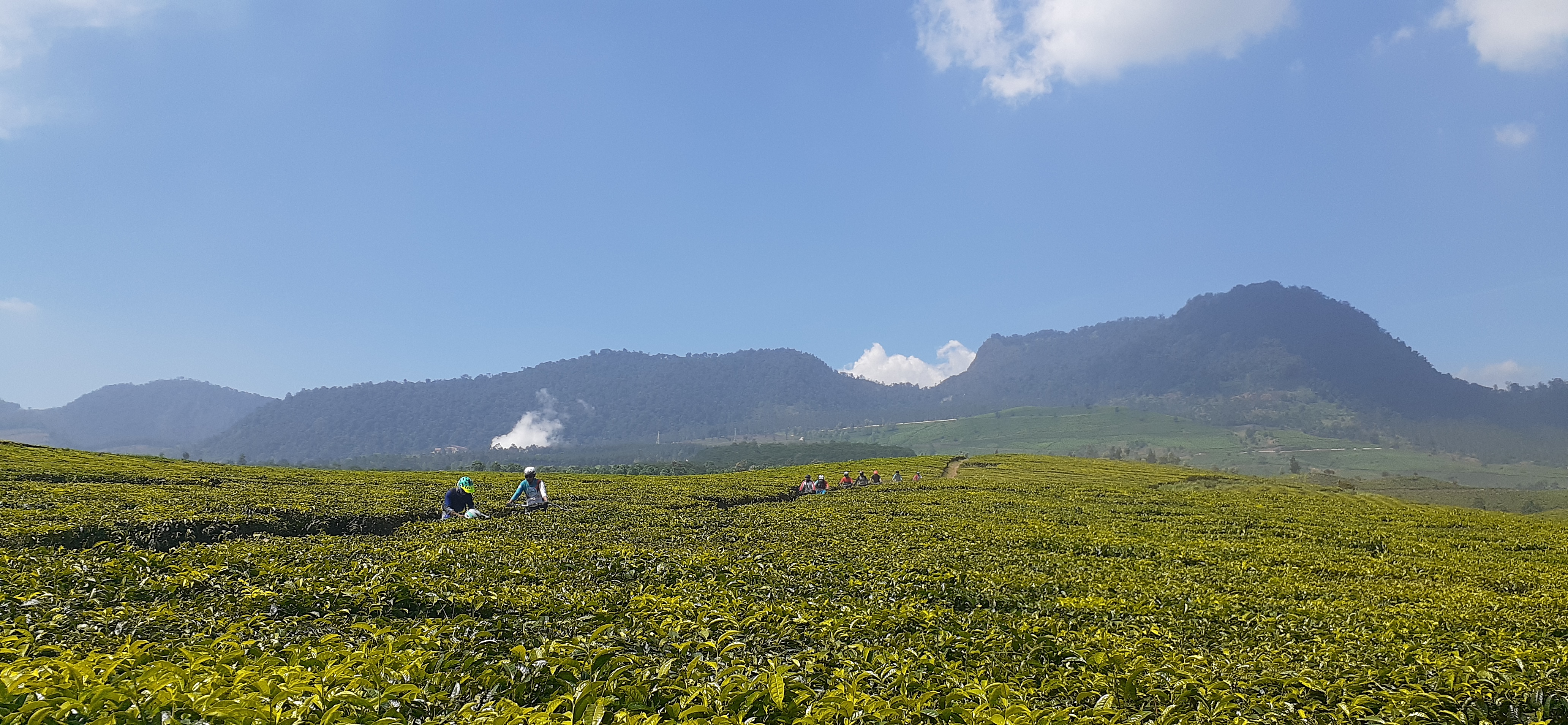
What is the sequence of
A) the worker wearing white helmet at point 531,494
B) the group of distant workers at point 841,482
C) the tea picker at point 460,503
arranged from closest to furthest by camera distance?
the tea picker at point 460,503
the worker wearing white helmet at point 531,494
the group of distant workers at point 841,482

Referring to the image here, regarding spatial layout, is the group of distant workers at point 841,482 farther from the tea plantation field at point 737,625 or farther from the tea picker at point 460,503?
the tea plantation field at point 737,625

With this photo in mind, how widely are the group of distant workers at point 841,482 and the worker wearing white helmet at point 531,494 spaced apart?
15.4 meters

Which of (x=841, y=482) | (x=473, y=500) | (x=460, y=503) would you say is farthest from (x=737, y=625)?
(x=841, y=482)

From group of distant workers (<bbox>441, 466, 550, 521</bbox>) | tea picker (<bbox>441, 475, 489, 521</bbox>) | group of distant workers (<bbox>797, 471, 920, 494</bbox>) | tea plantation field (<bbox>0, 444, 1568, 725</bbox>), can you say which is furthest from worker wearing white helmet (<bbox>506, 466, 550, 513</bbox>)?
group of distant workers (<bbox>797, 471, 920, 494</bbox>)

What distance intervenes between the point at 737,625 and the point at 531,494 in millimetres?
16299

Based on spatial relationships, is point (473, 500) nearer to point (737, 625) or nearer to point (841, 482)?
point (737, 625)

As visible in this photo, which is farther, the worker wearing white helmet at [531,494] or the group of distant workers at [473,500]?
the worker wearing white helmet at [531,494]

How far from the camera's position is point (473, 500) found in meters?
20.3

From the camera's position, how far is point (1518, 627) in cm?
869

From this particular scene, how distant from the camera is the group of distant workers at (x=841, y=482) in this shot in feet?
120

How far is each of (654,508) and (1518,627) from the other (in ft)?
60.0

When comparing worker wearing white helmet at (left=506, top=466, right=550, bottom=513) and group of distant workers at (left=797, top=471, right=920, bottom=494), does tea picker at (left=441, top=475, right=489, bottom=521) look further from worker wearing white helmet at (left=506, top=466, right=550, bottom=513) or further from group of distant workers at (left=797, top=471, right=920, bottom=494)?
group of distant workers at (left=797, top=471, right=920, bottom=494)

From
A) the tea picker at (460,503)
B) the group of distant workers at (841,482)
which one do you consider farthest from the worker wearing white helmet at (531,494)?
the group of distant workers at (841,482)

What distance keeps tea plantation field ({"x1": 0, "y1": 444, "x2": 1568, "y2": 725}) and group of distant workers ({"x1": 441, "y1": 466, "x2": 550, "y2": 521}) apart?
1.65 metres
